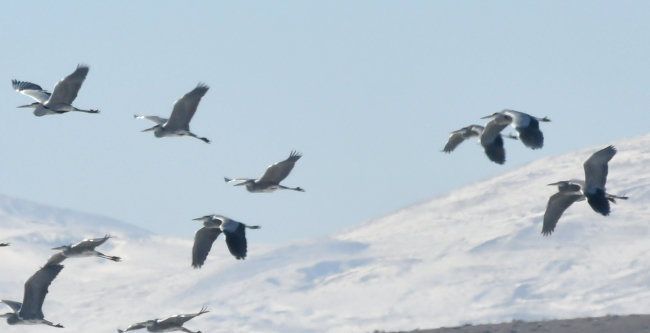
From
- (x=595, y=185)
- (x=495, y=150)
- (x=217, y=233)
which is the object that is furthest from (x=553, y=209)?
(x=217, y=233)

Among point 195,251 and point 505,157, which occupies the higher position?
point 505,157

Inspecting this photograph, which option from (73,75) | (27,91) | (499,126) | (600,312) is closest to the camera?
(499,126)

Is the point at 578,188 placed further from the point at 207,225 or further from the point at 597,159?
the point at 207,225

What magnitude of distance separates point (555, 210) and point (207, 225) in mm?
8367

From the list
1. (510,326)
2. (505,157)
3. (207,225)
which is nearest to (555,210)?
(505,157)

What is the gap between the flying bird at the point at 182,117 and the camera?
1175 inches

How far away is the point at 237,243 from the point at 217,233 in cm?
314

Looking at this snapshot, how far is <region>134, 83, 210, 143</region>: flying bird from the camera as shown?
97.9 ft

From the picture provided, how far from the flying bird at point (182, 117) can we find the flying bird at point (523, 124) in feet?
25.3

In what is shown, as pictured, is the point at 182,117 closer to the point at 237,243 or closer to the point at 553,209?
the point at 237,243

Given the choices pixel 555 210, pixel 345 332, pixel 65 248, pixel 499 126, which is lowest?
pixel 65 248

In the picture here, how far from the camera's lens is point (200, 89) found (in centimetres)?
2977

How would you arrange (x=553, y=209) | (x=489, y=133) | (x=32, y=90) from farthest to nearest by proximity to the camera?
(x=32, y=90), (x=553, y=209), (x=489, y=133)

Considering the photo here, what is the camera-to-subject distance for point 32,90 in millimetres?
32562
